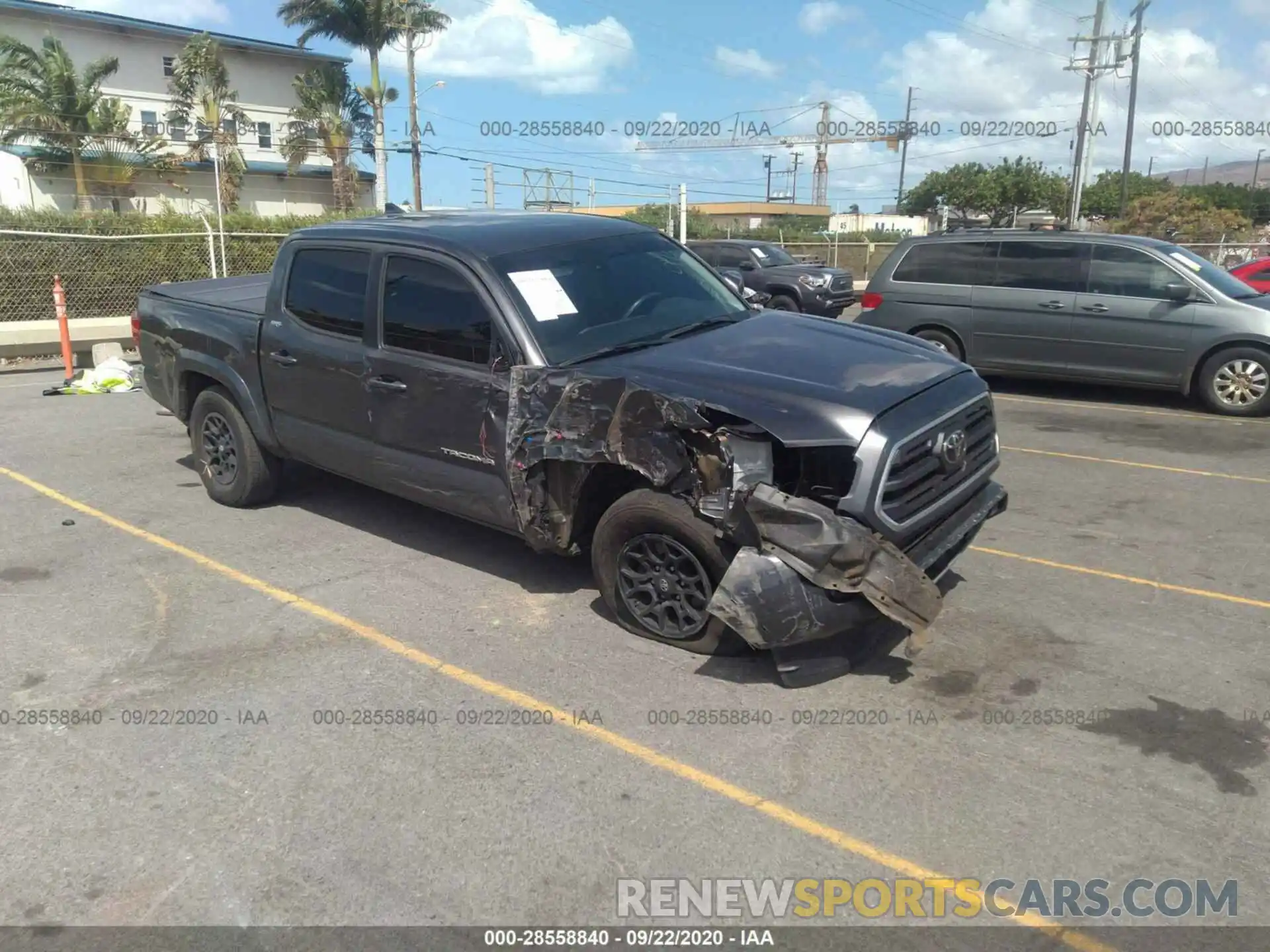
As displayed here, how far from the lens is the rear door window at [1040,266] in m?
10.5

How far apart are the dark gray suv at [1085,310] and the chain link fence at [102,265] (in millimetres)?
10815

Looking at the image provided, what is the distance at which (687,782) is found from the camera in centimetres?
349

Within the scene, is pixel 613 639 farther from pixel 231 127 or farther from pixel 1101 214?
pixel 1101 214

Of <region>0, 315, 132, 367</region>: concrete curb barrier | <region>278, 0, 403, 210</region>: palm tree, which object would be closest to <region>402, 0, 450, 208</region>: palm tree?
<region>278, 0, 403, 210</region>: palm tree

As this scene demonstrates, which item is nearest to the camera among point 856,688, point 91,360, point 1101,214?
point 856,688

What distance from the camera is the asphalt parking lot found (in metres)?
3.03

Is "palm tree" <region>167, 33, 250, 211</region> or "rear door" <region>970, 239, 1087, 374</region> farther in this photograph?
"palm tree" <region>167, 33, 250, 211</region>

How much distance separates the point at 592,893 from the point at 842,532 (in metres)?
1.61

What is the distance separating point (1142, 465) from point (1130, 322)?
9.56 ft

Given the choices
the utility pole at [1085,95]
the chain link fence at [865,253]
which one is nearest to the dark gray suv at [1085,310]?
the chain link fence at [865,253]

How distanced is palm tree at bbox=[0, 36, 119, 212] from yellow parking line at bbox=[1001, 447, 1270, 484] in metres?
35.7

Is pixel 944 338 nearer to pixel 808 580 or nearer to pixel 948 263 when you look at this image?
pixel 948 263

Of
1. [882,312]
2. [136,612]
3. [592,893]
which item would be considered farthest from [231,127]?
[592,893]

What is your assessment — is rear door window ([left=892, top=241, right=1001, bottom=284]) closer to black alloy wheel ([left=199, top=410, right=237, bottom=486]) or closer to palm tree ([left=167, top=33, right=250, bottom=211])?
black alloy wheel ([left=199, top=410, right=237, bottom=486])
